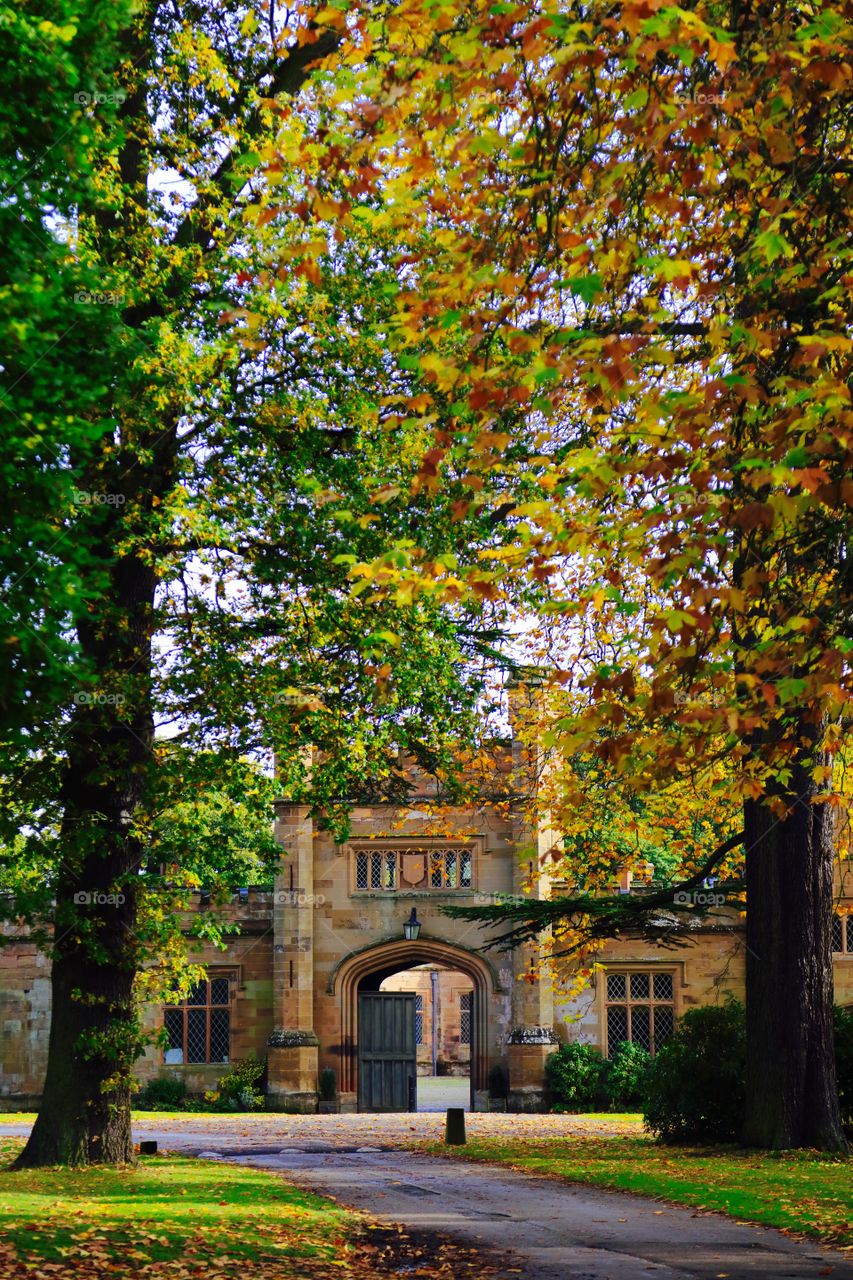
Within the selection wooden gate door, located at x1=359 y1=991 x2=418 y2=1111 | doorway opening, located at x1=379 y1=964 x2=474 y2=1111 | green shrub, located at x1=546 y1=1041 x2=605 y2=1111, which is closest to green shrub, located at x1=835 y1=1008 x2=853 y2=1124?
green shrub, located at x1=546 y1=1041 x2=605 y2=1111

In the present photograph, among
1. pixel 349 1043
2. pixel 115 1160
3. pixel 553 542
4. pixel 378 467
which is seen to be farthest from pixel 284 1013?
pixel 553 542

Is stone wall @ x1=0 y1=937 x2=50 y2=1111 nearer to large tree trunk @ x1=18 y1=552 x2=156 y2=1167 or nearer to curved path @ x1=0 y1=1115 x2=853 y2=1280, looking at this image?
curved path @ x1=0 y1=1115 x2=853 y2=1280

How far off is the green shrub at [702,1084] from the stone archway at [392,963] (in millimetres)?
12300

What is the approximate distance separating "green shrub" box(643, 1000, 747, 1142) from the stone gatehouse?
11.5 meters

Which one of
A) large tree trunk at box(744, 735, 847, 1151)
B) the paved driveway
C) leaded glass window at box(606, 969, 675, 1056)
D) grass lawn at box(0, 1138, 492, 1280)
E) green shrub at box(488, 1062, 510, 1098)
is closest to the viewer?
grass lawn at box(0, 1138, 492, 1280)

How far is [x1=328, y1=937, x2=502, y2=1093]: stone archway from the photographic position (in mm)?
32156

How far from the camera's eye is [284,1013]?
32.4 metres

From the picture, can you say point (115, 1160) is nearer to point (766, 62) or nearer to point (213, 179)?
point (213, 179)

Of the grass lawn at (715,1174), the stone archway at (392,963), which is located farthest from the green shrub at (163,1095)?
the grass lawn at (715,1174)

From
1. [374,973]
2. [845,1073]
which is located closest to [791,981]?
[845,1073]

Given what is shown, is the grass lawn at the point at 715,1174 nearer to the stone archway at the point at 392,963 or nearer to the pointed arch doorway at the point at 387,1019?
the stone archway at the point at 392,963

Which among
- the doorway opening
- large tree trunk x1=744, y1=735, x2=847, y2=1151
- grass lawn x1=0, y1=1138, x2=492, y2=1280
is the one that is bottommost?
the doorway opening

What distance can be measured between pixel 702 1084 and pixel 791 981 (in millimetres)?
3133

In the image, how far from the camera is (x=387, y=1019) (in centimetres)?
3319
